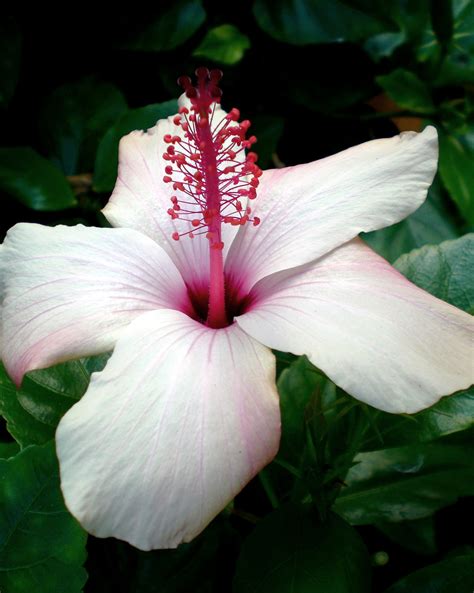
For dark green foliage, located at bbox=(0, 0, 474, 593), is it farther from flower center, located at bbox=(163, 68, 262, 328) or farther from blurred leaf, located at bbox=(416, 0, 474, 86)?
flower center, located at bbox=(163, 68, 262, 328)

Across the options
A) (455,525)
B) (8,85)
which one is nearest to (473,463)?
(455,525)

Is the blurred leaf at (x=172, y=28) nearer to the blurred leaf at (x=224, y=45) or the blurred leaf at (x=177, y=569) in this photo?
the blurred leaf at (x=224, y=45)

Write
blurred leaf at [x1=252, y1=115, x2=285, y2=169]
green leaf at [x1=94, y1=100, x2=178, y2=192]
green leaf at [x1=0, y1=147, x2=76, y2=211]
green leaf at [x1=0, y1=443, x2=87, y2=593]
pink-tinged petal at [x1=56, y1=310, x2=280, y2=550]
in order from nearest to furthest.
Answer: pink-tinged petal at [x1=56, y1=310, x2=280, y2=550], green leaf at [x1=0, y1=443, x2=87, y2=593], green leaf at [x1=94, y1=100, x2=178, y2=192], green leaf at [x1=0, y1=147, x2=76, y2=211], blurred leaf at [x1=252, y1=115, x2=285, y2=169]

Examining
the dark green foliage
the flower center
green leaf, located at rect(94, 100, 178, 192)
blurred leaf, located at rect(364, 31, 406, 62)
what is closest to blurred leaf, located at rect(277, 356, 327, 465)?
the dark green foliage

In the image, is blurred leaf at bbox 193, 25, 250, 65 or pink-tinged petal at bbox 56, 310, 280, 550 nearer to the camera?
pink-tinged petal at bbox 56, 310, 280, 550

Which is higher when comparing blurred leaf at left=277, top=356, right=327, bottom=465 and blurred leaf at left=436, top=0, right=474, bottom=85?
blurred leaf at left=436, top=0, right=474, bottom=85

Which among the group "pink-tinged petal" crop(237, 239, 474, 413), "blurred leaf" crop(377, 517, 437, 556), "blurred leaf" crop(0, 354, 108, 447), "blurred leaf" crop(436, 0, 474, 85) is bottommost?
"blurred leaf" crop(377, 517, 437, 556)

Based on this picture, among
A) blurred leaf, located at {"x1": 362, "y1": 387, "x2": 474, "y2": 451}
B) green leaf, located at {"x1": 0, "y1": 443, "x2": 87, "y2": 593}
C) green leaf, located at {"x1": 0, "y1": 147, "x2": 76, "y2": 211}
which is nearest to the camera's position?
green leaf, located at {"x1": 0, "y1": 443, "x2": 87, "y2": 593}
